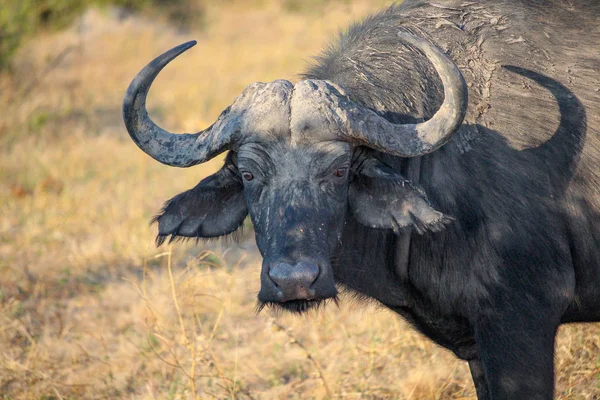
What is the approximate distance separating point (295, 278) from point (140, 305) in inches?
113

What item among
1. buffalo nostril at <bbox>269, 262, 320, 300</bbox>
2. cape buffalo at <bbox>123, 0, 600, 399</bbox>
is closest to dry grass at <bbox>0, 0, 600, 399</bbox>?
cape buffalo at <bbox>123, 0, 600, 399</bbox>

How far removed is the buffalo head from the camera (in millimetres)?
2898

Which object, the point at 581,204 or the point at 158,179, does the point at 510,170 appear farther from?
the point at 158,179

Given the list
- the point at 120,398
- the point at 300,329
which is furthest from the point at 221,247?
the point at 120,398

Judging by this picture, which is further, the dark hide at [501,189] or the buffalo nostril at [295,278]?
the dark hide at [501,189]

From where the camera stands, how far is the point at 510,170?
315 cm

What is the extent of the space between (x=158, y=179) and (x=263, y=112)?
5086 mm

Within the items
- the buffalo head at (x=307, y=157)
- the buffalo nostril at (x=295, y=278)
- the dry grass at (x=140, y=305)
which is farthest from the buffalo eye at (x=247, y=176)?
the dry grass at (x=140, y=305)

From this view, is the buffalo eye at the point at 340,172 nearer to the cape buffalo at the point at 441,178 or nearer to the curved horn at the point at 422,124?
the cape buffalo at the point at 441,178

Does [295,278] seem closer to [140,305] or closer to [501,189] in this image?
[501,189]

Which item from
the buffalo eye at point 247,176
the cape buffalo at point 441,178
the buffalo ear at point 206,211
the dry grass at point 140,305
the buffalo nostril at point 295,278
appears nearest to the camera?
the buffalo nostril at point 295,278

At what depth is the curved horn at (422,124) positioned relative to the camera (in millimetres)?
2875

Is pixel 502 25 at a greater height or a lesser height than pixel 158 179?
greater

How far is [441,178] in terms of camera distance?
10.6 feet
